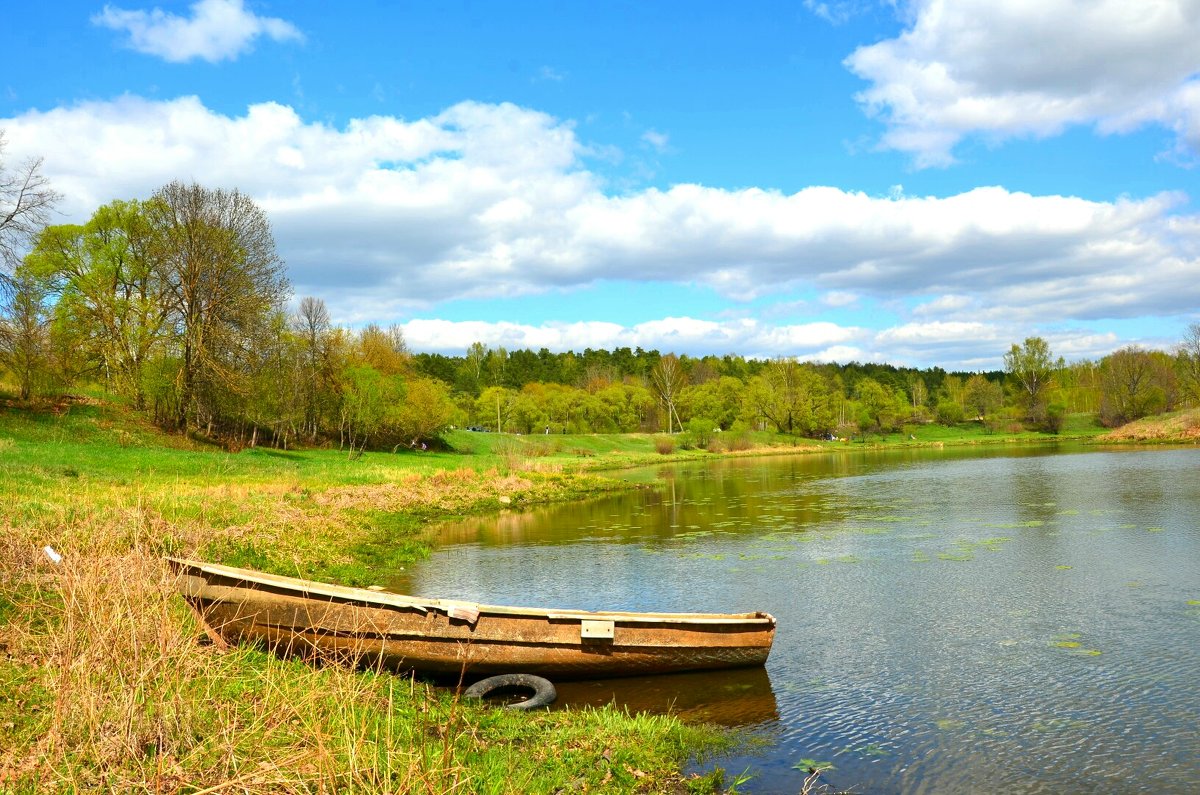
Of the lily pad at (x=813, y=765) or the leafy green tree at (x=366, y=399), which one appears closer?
the lily pad at (x=813, y=765)

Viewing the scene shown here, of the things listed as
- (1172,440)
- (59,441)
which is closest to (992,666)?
(59,441)

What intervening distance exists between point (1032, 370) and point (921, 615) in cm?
11913

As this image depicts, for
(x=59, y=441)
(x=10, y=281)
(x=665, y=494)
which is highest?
(x=10, y=281)

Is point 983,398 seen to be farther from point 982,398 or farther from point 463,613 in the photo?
point 463,613

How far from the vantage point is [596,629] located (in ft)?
37.0

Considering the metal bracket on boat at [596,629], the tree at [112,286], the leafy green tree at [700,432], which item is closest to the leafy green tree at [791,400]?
the leafy green tree at [700,432]

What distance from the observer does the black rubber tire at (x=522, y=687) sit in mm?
10536

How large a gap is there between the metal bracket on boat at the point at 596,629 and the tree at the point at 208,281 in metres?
37.4

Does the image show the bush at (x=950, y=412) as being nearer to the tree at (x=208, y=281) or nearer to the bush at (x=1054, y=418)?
the bush at (x=1054, y=418)

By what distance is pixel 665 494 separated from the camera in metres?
43.4

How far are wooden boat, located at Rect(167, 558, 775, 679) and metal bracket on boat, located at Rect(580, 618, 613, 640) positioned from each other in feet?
0.05

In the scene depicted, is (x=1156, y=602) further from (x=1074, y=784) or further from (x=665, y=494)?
(x=665, y=494)

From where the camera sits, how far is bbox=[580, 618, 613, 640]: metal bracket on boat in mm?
11281

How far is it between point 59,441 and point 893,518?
121ft
